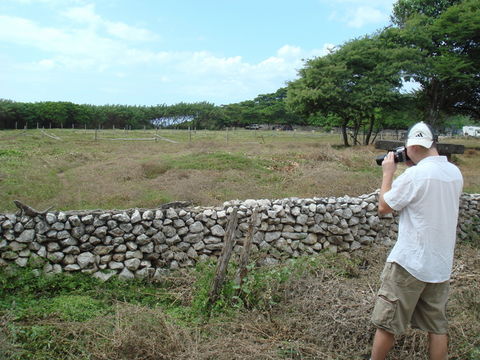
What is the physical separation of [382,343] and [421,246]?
81cm

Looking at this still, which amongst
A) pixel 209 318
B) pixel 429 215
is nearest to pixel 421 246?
pixel 429 215

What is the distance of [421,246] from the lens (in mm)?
2957

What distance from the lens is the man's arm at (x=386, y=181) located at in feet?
10.3

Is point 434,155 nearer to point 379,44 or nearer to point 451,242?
point 451,242

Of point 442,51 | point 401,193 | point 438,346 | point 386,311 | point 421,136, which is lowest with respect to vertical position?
point 438,346

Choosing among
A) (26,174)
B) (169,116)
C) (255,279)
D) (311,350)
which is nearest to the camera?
(311,350)

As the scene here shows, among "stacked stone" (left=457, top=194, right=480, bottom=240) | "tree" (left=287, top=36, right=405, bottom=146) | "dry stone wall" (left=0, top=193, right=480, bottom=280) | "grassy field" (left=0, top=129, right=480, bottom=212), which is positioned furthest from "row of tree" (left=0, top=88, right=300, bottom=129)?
"dry stone wall" (left=0, top=193, right=480, bottom=280)

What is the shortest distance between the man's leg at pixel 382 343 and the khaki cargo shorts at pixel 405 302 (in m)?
0.06

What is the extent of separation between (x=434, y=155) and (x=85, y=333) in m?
3.66

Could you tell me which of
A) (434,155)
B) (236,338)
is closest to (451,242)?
(434,155)

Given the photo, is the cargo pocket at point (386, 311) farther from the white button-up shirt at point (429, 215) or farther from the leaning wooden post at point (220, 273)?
the leaning wooden post at point (220, 273)

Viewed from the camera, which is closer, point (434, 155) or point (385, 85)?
point (434, 155)

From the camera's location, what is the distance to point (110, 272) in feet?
18.6

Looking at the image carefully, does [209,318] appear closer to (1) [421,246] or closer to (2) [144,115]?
(1) [421,246]
